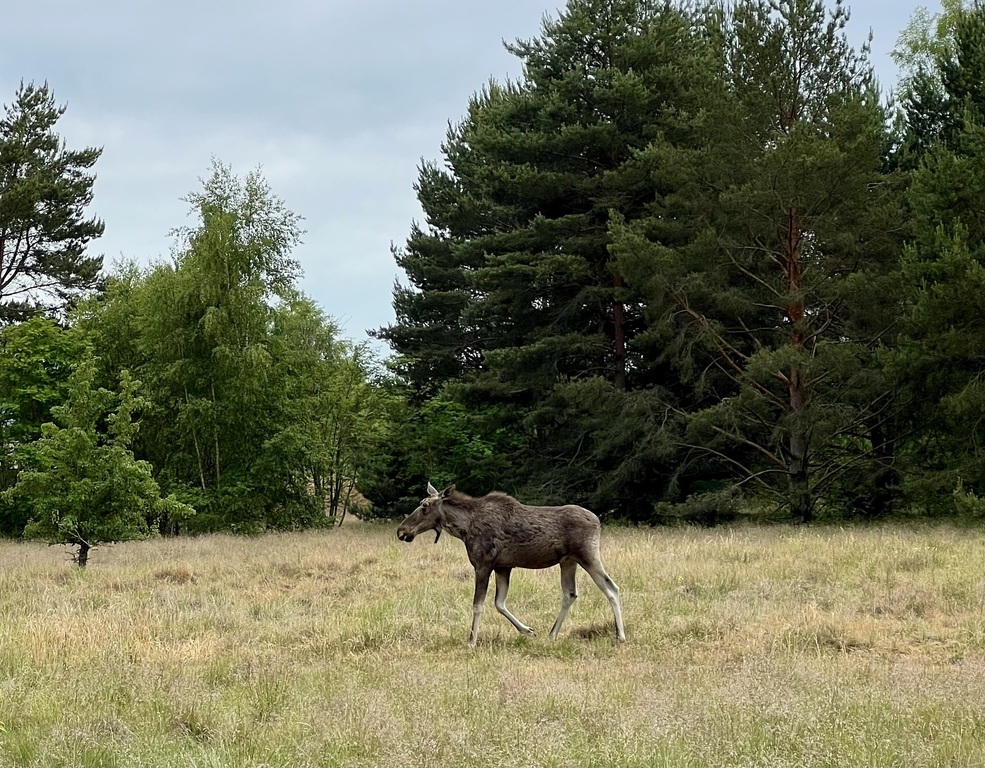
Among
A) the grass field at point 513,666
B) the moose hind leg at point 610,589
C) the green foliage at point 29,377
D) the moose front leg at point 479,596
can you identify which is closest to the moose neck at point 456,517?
the moose front leg at point 479,596

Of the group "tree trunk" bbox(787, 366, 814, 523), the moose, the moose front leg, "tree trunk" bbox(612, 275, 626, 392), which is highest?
"tree trunk" bbox(612, 275, 626, 392)

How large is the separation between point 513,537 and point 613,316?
20338 mm

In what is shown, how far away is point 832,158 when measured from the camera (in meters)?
22.0

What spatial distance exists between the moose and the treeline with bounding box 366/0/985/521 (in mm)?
13071

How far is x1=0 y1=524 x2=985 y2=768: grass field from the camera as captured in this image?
5.82 m

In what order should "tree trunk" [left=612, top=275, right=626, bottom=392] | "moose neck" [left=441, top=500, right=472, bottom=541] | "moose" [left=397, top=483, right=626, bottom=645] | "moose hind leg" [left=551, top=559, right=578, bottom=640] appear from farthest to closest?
"tree trunk" [left=612, top=275, right=626, bottom=392]
"moose neck" [left=441, top=500, right=472, bottom=541]
"moose hind leg" [left=551, top=559, right=578, bottom=640]
"moose" [left=397, top=483, right=626, bottom=645]

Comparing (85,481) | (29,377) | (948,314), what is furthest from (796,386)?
(29,377)

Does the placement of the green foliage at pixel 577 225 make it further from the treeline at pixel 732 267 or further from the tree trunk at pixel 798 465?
the tree trunk at pixel 798 465

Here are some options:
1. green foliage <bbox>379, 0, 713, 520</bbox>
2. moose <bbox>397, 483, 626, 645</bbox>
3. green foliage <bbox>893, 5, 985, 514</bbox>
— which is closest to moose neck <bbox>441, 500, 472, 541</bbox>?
moose <bbox>397, 483, 626, 645</bbox>

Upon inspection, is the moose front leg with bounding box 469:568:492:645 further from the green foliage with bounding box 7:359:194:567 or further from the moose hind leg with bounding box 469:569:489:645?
the green foliage with bounding box 7:359:194:567

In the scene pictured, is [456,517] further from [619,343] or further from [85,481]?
[619,343]

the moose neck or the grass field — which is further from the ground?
the moose neck

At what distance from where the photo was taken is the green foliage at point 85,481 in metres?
17.7

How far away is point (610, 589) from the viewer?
977cm
